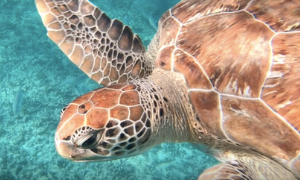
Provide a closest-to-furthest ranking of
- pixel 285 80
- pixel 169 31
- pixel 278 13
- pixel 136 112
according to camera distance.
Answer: pixel 285 80 < pixel 278 13 < pixel 136 112 < pixel 169 31

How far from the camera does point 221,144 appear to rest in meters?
1.65

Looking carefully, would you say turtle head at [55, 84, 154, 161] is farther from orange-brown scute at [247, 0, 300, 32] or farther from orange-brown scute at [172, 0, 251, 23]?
orange-brown scute at [247, 0, 300, 32]

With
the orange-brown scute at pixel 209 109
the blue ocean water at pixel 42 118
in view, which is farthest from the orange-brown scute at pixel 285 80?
the blue ocean water at pixel 42 118

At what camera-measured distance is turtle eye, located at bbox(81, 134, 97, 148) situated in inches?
53.0

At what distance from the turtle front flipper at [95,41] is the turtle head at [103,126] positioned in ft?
1.95

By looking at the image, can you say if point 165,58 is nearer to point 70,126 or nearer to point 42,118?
point 70,126

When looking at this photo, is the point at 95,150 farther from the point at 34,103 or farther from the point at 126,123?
the point at 34,103

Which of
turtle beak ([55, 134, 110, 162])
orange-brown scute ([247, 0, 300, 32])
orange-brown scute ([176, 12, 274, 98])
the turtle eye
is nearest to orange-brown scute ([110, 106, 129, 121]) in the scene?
the turtle eye

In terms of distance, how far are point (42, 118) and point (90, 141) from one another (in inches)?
112

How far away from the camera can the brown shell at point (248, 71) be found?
126cm

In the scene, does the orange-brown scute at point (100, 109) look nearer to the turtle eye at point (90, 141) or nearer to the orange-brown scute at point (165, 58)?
the turtle eye at point (90, 141)

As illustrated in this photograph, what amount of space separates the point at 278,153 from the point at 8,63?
479 cm

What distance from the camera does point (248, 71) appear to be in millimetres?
1311

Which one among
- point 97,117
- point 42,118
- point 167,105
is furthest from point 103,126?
point 42,118
